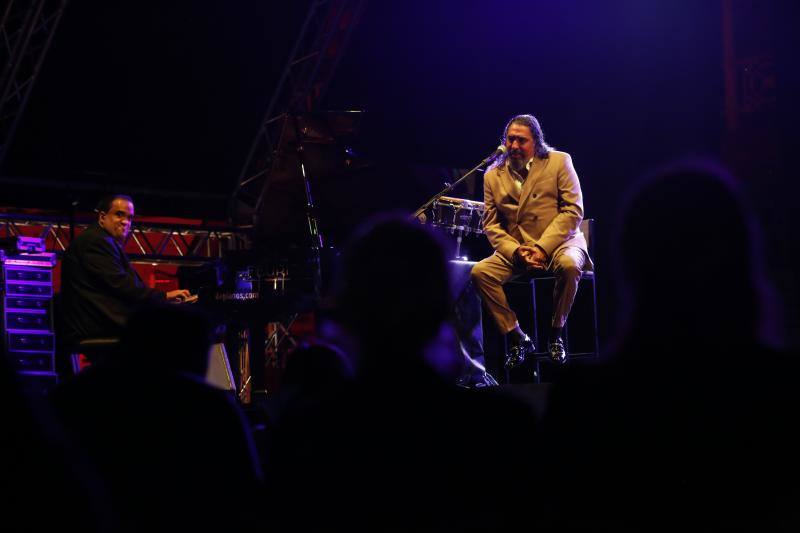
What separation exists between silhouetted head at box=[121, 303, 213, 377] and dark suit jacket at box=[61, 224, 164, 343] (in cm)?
370

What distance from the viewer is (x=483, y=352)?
586cm

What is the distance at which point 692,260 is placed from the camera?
1.42 metres

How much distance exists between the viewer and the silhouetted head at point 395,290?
4.87 ft

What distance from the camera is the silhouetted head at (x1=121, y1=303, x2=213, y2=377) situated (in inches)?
70.2

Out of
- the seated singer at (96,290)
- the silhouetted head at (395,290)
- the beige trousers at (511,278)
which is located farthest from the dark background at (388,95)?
the silhouetted head at (395,290)

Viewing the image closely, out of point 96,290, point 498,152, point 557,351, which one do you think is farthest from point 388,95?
point 557,351

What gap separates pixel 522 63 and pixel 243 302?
3.83m

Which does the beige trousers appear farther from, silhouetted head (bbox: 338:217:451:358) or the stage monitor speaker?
silhouetted head (bbox: 338:217:451:358)

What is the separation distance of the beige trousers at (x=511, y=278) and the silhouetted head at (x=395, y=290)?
3808 millimetres

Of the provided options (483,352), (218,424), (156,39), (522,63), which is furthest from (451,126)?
(218,424)

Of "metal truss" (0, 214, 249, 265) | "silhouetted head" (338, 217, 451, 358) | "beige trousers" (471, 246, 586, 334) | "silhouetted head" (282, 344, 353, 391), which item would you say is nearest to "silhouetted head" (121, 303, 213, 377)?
"silhouetted head" (282, 344, 353, 391)

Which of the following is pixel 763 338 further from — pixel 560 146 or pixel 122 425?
pixel 560 146

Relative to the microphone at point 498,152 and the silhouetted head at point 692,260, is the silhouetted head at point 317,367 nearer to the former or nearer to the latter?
the silhouetted head at point 692,260

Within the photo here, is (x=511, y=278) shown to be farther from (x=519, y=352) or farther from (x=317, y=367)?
(x=317, y=367)
